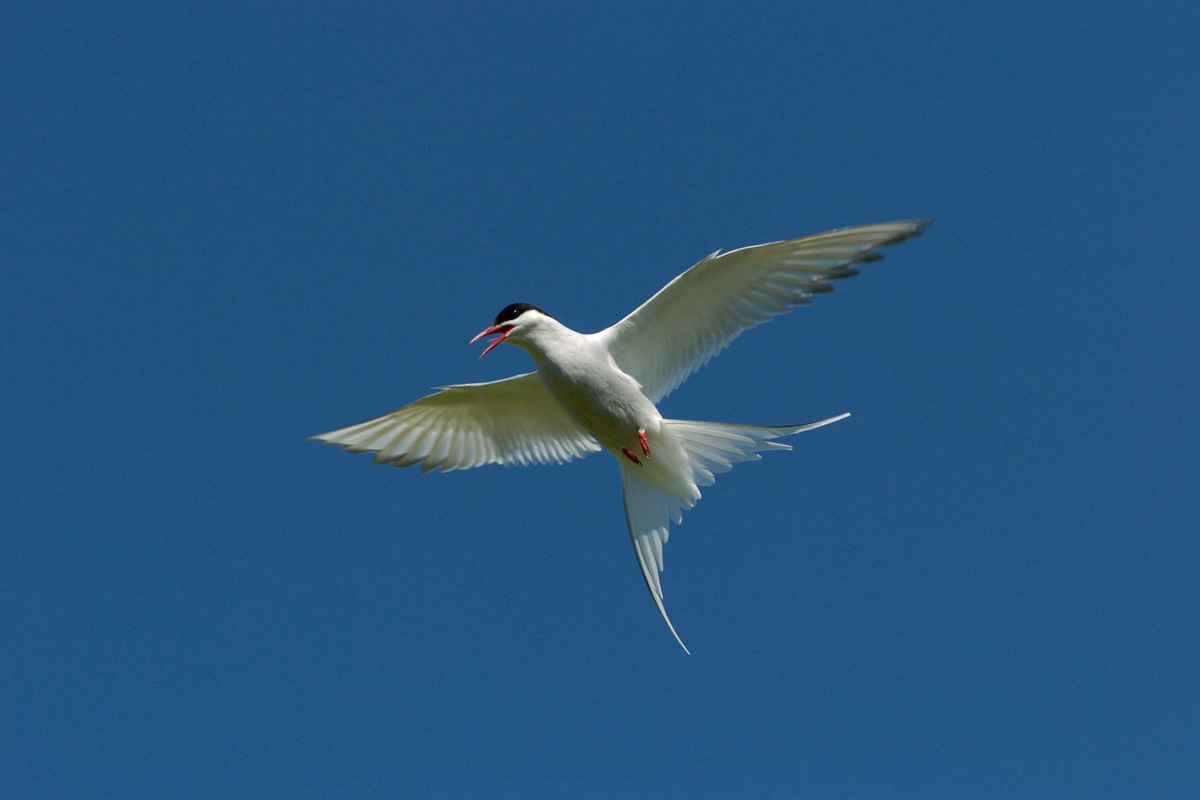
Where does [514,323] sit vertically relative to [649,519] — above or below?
above

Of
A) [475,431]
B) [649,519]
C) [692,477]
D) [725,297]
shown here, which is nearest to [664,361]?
[725,297]

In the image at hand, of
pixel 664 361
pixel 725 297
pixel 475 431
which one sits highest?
pixel 475 431

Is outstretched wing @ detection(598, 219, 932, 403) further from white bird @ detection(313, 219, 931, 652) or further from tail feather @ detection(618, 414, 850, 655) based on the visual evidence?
tail feather @ detection(618, 414, 850, 655)

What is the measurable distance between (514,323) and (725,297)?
1679mm

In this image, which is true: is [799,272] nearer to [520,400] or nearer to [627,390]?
[627,390]

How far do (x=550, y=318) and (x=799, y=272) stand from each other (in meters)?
2.01

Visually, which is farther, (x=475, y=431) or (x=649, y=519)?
(x=475, y=431)

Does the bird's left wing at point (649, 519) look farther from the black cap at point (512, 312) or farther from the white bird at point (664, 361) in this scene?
the black cap at point (512, 312)

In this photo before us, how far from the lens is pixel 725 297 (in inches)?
A: 270

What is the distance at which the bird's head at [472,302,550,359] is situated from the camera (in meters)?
7.20

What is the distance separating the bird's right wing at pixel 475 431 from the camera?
7.99 meters

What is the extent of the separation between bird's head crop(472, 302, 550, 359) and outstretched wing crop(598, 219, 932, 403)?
575 millimetres

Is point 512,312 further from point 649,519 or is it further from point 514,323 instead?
point 649,519

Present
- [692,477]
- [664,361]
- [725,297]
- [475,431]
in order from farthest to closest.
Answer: [475,431], [664,361], [692,477], [725,297]
